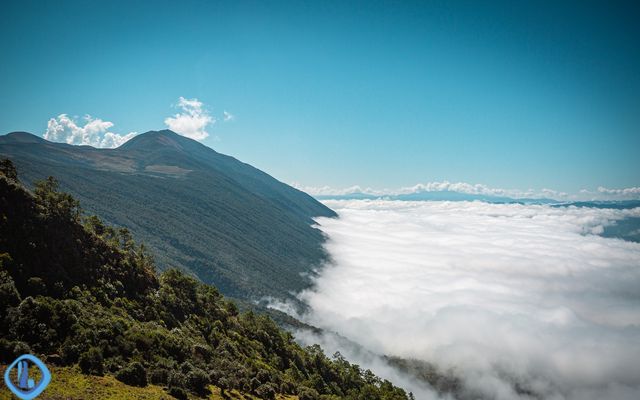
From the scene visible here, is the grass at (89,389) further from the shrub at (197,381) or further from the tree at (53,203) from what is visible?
the tree at (53,203)

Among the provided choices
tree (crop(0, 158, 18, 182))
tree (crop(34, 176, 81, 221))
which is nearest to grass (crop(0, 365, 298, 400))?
tree (crop(34, 176, 81, 221))

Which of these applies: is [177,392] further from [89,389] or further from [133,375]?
[89,389]

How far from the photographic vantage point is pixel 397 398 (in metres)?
120

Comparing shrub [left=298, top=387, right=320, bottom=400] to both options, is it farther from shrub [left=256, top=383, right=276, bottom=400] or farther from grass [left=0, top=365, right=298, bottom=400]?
grass [left=0, top=365, right=298, bottom=400]

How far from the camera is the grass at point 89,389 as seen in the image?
1587 inches

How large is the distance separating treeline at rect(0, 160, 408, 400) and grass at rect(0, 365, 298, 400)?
1.84 m

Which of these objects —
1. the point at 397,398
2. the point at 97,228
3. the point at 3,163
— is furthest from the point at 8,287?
the point at 397,398

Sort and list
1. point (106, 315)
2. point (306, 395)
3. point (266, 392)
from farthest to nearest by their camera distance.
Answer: point (306, 395)
point (266, 392)
point (106, 315)

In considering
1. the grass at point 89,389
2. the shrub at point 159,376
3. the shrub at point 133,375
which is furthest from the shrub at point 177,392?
the shrub at point 133,375

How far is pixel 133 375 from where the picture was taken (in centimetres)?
5122

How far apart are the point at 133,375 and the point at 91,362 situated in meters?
6.20

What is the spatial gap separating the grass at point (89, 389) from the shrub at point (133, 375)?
99cm

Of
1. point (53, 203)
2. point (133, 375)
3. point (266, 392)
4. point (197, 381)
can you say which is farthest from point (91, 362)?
point (53, 203)

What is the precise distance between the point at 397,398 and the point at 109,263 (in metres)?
103
